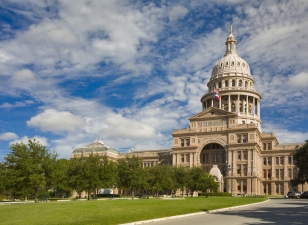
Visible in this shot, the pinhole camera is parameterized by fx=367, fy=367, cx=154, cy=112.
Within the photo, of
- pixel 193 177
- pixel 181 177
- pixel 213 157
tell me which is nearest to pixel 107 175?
pixel 181 177

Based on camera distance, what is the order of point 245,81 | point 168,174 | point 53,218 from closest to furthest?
point 53,218 < point 168,174 < point 245,81

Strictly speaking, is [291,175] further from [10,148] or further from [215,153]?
[10,148]

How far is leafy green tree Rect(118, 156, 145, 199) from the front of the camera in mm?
67375

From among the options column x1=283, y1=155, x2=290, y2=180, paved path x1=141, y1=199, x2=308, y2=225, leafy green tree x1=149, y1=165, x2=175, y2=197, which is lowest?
paved path x1=141, y1=199, x2=308, y2=225

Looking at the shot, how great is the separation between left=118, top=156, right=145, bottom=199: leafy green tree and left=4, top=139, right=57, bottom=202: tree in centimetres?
1749

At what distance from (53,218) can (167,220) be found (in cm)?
760

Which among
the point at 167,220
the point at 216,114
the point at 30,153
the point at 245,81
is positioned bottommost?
the point at 167,220

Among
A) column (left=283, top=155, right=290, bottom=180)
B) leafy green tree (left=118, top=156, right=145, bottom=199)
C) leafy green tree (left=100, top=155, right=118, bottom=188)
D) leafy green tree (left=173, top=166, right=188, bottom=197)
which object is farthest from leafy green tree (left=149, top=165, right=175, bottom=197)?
column (left=283, top=155, right=290, bottom=180)

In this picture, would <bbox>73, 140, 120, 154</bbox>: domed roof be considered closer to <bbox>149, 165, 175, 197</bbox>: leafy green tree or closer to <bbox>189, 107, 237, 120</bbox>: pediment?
<bbox>189, 107, 237, 120</bbox>: pediment

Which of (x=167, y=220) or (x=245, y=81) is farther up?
(x=245, y=81)

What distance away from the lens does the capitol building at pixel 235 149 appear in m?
101

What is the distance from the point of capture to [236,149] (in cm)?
10306

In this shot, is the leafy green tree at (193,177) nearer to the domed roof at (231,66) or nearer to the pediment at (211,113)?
the pediment at (211,113)

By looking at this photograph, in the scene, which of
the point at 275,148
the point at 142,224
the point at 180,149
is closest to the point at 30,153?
the point at 142,224
